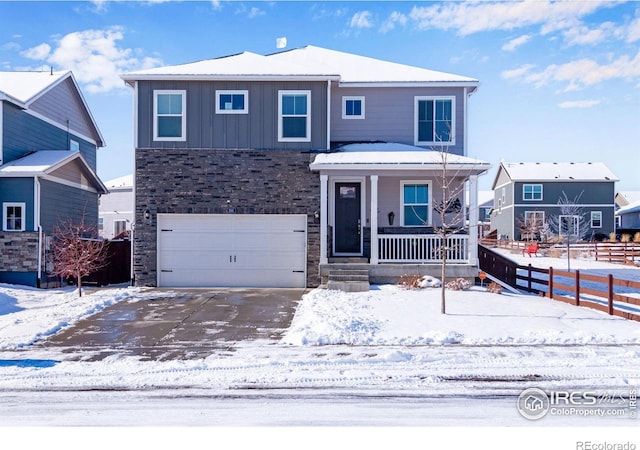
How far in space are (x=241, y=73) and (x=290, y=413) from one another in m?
11.7

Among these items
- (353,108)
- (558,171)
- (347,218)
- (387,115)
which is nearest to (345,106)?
(353,108)

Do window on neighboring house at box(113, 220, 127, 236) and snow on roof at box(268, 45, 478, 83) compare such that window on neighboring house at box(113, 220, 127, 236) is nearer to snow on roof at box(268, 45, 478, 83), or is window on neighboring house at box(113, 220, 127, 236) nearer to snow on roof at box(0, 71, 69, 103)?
snow on roof at box(0, 71, 69, 103)

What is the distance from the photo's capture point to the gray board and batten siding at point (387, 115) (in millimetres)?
15398

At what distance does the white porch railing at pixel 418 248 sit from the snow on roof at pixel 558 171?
27319mm

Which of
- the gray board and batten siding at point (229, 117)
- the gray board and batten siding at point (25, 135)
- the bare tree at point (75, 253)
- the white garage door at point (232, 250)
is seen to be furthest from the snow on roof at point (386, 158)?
the gray board and batten siding at point (25, 135)

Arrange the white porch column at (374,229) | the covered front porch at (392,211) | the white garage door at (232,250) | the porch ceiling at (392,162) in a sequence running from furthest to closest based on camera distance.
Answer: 1. the white garage door at (232,250)
2. the white porch column at (374,229)
3. the covered front porch at (392,211)
4. the porch ceiling at (392,162)

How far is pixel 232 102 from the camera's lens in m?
14.4

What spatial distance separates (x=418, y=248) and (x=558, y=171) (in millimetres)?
30763

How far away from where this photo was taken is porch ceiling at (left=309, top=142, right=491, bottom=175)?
13.2 metres

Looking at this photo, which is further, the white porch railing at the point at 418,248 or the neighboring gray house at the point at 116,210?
the neighboring gray house at the point at 116,210

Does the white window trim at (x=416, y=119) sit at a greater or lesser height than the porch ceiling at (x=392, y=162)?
greater

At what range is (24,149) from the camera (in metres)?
16.9

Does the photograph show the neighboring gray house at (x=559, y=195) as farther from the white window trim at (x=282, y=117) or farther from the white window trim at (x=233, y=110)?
the white window trim at (x=233, y=110)

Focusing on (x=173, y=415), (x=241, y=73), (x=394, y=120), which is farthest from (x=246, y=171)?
(x=173, y=415)
